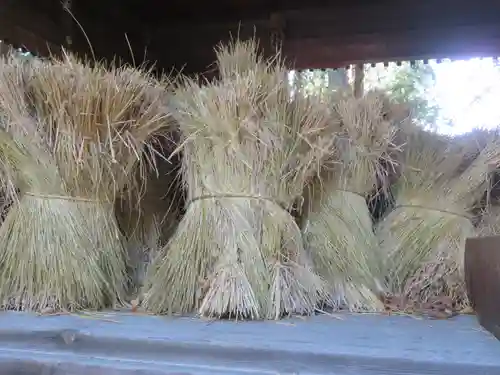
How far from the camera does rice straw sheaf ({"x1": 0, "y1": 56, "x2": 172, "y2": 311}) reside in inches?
34.8

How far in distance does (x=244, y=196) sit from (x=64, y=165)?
0.30 metres

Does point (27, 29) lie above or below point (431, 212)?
above

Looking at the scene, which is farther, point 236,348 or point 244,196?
point 244,196

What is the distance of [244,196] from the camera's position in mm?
897

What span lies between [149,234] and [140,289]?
135mm

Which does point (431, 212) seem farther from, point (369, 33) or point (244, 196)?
point (369, 33)

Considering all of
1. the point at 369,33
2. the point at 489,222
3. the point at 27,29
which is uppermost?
the point at 369,33

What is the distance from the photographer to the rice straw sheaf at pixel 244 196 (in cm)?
87

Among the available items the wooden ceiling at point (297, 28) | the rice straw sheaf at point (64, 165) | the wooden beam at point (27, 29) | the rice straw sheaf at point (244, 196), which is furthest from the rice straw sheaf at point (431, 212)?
the wooden ceiling at point (297, 28)

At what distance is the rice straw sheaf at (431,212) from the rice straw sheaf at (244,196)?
0.23 meters

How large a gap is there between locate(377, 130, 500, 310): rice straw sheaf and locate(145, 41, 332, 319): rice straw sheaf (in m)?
0.23

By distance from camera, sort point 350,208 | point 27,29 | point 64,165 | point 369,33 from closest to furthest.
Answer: point 64,165 < point 350,208 < point 27,29 < point 369,33

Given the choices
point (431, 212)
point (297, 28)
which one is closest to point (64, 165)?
point (431, 212)

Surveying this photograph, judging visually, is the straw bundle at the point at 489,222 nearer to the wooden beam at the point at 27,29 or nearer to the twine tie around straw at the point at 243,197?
the twine tie around straw at the point at 243,197
